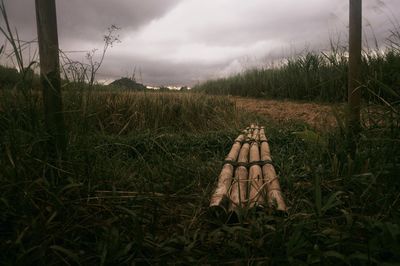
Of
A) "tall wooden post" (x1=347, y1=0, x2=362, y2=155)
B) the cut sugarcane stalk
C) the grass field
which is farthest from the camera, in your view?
Result: "tall wooden post" (x1=347, y1=0, x2=362, y2=155)

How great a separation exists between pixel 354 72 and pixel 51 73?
1.91 meters

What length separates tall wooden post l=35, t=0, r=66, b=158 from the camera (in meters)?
1.74

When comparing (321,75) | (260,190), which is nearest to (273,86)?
(321,75)

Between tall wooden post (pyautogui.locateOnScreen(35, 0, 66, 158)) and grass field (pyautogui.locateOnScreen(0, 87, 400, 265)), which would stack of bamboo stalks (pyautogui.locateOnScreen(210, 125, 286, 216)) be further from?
tall wooden post (pyautogui.locateOnScreen(35, 0, 66, 158))

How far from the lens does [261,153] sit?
10.4 ft

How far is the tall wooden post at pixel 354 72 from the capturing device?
2137 mm

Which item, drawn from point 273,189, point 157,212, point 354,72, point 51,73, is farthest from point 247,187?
point 51,73

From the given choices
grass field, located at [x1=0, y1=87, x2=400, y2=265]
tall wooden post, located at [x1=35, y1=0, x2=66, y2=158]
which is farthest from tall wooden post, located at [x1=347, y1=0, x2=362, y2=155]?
tall wooden post, located at [x1=35, y1=0, x2=66, y2=158]

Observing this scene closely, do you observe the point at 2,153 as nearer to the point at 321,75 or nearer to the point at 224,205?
the point at 224,205

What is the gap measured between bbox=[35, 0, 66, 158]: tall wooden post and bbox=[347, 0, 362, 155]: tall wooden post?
5.82 feet

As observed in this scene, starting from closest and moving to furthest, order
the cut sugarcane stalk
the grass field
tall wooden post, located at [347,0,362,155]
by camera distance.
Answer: the grass field, the cut sugarcane stalk, tall wooden post, located at [347,0,362,155]

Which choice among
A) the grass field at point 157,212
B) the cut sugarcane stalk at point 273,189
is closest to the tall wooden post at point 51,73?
the grass field at point 157,212

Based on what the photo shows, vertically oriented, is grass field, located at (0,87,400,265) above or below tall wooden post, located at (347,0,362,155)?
below

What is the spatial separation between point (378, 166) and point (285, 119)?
13.5 feet
